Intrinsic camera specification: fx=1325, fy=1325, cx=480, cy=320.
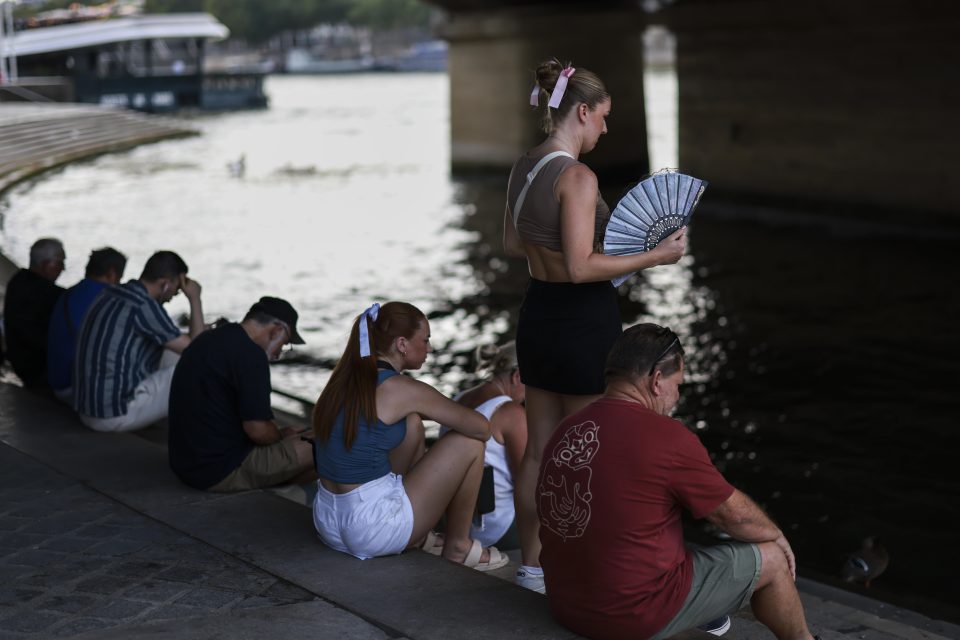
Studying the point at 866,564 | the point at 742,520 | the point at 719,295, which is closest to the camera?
the point at 742,520

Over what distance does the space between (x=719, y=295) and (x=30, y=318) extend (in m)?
10.8

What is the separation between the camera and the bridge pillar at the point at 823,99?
22219 millimetres

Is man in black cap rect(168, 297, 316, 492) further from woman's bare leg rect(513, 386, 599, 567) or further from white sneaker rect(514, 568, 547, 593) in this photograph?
white sneaker rect(514, 568, 547, 593)

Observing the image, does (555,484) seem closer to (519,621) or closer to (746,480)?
(519,621)

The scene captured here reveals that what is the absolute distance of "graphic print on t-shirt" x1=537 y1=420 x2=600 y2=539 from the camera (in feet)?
13.4

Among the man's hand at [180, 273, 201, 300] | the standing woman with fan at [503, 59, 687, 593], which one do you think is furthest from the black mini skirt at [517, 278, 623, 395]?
the man's hand at [180, 273, 201, 300]

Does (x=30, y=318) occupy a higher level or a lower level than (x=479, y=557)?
higher

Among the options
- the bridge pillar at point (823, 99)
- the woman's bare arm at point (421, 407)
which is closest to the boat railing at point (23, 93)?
the bridge pillar at point (823, 99)

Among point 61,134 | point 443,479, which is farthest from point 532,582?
point 61,134

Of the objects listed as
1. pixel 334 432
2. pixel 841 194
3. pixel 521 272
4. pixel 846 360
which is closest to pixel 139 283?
pixel 334 432

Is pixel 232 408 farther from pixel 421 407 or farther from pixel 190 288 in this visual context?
pixel 190 288

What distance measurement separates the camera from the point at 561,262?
16.0 feet

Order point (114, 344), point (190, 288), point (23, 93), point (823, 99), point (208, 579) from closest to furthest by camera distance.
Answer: point (208, 579) → point (114, 344) → point (190, 288) → point (823, 99) → point (23, 93)

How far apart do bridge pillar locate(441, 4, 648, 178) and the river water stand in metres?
0.77
